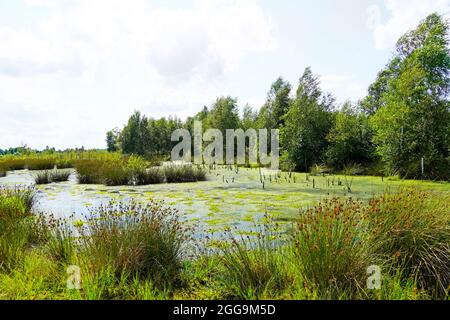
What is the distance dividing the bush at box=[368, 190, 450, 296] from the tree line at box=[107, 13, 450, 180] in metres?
4.35

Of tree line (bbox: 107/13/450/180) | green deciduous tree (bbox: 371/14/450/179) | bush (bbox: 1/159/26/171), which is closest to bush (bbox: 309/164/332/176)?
tree line (bbox: 107/13/450/180)

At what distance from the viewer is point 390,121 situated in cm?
1603

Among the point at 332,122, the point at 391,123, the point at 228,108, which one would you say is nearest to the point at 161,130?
the point at 228,108

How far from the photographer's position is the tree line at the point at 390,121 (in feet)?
50.3

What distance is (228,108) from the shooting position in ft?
115

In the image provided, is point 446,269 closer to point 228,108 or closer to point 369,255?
point 369,255

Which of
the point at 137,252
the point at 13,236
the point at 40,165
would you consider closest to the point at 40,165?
the point at 40,165

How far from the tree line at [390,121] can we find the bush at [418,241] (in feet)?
14.3

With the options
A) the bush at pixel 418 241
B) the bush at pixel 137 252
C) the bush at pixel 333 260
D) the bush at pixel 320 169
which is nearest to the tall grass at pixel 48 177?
the bush at pixel 137 252

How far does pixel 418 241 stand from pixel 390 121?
46.8ft

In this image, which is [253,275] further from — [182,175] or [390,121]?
[390,121]

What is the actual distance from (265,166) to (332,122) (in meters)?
6.52

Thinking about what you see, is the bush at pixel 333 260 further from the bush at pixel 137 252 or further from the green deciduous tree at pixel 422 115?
the green deciduous tree at pixel 422 115

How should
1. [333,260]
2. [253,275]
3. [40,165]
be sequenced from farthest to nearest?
[40,165]
[253,275]
[333,260]
